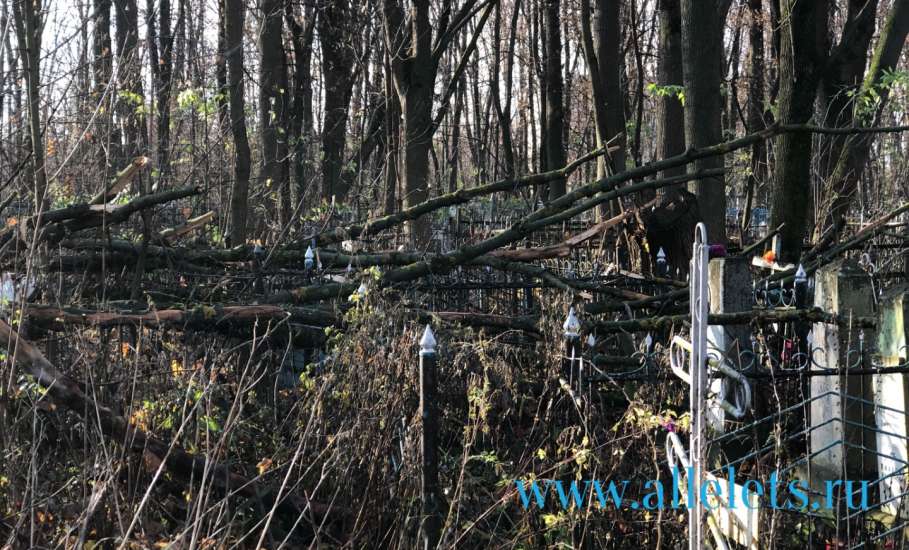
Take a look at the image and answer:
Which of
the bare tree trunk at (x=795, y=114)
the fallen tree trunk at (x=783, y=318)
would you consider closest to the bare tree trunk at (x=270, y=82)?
the bare tree trunk at (x=795, y=114)

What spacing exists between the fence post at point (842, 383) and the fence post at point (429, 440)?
2.22 meters

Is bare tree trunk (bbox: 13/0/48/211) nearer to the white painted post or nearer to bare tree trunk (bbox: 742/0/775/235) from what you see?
the white painted post

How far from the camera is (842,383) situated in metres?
4.96

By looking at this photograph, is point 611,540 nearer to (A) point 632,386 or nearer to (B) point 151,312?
(A) point 632,386

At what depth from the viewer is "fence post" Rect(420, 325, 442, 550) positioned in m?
3.99

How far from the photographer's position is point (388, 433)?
14.3ft

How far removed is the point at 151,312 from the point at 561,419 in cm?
248

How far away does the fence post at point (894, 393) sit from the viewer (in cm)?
456

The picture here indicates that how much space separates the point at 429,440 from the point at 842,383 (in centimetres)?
234

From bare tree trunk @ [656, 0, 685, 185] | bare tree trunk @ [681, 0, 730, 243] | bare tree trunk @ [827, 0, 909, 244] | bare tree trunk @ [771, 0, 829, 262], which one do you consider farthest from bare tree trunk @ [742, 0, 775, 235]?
bare tree trunk @ [771, 0, 829, 262]

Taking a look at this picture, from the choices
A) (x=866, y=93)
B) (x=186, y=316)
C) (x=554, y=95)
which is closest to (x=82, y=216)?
(x=186, y=316)

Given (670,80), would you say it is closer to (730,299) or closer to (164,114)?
(164,114)

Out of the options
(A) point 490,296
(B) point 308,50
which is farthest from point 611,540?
(B) point 308,50

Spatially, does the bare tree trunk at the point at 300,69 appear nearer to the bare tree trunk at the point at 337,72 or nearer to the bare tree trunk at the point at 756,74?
the bare tree trunk at the point at 337,72
